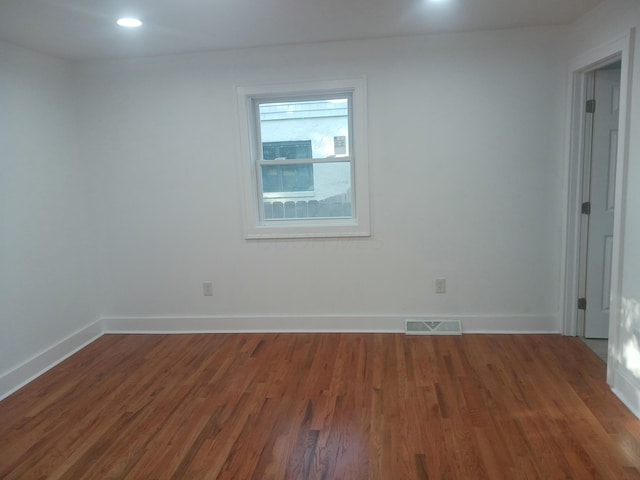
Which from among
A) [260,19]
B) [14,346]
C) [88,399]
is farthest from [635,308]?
[14,346]

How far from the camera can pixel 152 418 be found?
2752 mm

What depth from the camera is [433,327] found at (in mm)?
3848

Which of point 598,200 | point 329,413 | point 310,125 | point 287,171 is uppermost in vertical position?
point 310,125

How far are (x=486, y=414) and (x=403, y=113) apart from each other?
2.29m

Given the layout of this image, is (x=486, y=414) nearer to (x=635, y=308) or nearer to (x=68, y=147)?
(x=635, y=308)

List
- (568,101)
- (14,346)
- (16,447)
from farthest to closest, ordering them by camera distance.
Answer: (568,101)
(14,346)
(16,447)

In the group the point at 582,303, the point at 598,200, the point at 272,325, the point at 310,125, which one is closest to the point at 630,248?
the point at 598,200

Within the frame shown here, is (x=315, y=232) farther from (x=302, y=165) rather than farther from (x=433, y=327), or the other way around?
(x=433, y=327)

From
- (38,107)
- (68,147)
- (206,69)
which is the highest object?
(206,69)

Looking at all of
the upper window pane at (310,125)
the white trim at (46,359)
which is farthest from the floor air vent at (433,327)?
the white trim at (46,359)

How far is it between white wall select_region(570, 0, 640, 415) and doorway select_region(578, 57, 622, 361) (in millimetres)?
538

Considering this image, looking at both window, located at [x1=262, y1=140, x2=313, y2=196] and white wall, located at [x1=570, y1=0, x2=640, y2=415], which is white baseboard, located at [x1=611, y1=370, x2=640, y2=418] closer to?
white wall, located at [x1=570, y1=0, x2=640, y2=415]

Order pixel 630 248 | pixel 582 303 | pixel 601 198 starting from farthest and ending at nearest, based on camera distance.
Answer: pixel 582 303
pixel 601 198
pixel 630 248

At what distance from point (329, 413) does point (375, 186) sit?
187cm
